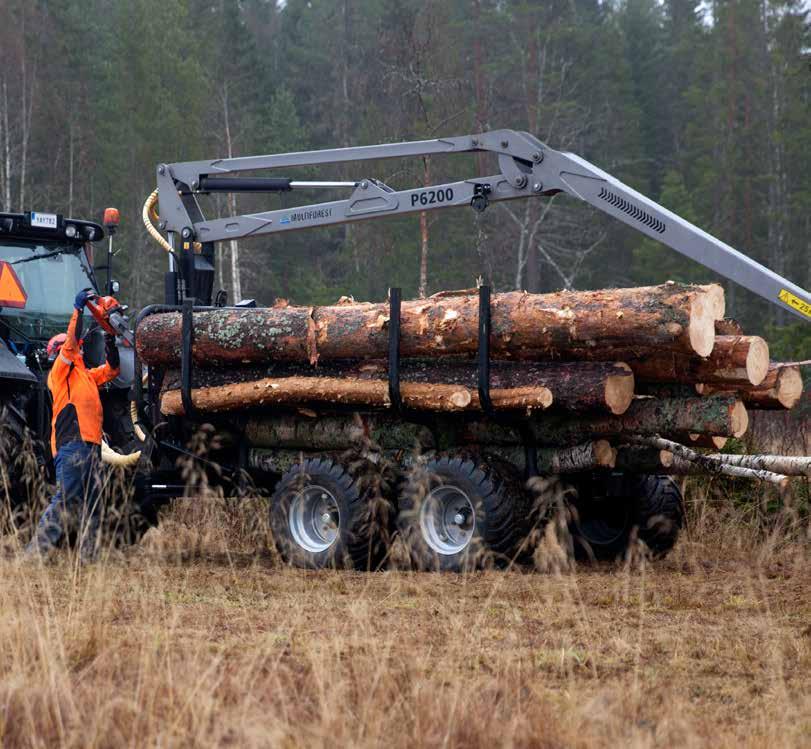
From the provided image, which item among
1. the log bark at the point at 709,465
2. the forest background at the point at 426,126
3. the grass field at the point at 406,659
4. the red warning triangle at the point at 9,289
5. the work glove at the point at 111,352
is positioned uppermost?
the forest background at the point at 426,126

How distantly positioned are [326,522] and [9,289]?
3422 millimetres

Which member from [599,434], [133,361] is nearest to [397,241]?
[133,361]

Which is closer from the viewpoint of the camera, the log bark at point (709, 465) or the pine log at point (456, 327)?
the pine log at point (456, 327)

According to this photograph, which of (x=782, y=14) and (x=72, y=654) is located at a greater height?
(x=782, y=14)

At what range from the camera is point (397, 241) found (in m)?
30.5

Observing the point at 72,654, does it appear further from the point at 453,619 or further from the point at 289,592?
the point at 289,592

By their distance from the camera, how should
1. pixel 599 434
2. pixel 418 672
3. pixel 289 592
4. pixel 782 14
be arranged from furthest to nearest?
pixel 782 14
pixel 599 434
pixel 289 592
pixel 418 672

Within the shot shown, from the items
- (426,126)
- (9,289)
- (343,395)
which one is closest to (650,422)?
(343,395)

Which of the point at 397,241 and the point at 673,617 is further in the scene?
the point at 397,241

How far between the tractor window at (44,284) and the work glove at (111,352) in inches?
55.2

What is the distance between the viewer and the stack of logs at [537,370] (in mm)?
8789

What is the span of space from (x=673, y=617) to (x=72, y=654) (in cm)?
342

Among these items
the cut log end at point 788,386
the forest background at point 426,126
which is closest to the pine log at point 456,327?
the cut log end at point 788,386

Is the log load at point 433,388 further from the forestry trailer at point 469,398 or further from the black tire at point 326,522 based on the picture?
the black tire at point 326,522
